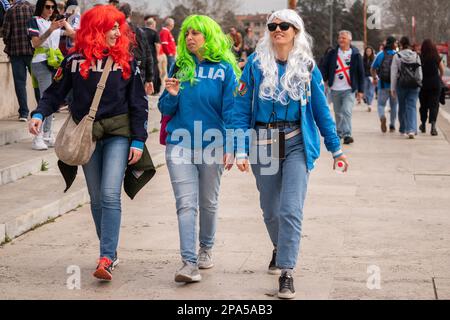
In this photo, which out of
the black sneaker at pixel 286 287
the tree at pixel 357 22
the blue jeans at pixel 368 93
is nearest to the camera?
the black sneaker at pixel 286 287

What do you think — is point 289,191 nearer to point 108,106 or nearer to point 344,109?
point 108,106

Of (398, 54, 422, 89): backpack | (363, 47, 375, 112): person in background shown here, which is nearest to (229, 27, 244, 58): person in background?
(363, 47, 375, 112): person in background

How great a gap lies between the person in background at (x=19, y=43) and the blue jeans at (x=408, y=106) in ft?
22.4

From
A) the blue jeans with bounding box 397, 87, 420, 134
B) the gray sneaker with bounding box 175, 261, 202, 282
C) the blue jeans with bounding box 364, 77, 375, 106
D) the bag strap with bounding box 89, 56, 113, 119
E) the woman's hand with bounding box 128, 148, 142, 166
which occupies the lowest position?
the blue jeans with bounding box 364, 77, 375, 106

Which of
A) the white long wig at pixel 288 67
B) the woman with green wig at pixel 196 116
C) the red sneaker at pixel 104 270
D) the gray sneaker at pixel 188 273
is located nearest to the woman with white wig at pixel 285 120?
the white long wig at pixel 288 67

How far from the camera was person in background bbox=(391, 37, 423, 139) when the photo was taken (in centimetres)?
1595

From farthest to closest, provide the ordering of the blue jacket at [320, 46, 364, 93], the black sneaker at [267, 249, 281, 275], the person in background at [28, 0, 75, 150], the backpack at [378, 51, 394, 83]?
the backpack at [378, 51, 394, 83]
the blue jacket at [320, 46, 364, 93]
the person in background at [28, 0, 75, 150]
the black sneaker at [267, 249, 281, 275]

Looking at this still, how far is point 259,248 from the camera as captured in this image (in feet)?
24.1

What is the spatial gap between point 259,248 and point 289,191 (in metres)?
1.52

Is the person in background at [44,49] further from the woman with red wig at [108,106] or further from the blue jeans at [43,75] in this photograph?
the woman with red wig at [108,106]

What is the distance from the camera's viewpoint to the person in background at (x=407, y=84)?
15.9 metres

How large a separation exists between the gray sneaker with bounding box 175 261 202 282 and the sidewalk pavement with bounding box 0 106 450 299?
5 centimetres

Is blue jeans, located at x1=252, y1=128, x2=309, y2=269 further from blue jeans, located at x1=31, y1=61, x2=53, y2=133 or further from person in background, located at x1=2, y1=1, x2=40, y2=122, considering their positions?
person in background, located at x1=2, y1=1, x2=40, y2=122

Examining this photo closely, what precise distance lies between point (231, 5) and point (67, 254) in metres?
93.4
